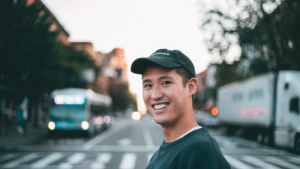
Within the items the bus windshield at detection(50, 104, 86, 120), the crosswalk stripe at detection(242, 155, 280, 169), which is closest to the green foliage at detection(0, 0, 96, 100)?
the bus windshield at detection(50, 104, 86, 120)

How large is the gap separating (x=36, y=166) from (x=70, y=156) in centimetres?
238

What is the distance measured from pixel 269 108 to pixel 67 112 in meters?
11.8

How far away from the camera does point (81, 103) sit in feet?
67.1

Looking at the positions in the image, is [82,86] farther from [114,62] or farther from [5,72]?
[114,62]

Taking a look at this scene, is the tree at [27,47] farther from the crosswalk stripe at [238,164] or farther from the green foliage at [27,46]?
the crosswalk stripe at [238,164]

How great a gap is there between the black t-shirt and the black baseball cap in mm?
386

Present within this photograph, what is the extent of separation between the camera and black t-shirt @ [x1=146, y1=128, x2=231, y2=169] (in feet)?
5.02

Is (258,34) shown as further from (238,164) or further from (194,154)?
(194,154)

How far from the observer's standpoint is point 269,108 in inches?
665

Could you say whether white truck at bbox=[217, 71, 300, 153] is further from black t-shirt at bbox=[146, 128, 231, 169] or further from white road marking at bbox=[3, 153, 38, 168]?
black t-shirt at bbox=[146, 128, 231, 169]

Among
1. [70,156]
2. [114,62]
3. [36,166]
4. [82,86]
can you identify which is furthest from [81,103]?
[114,62]

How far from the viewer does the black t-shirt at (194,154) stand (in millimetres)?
1531

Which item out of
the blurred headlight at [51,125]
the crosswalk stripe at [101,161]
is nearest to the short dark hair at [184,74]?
the crosswalk stripe at [101,161]

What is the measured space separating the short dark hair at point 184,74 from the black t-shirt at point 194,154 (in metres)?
0.31
